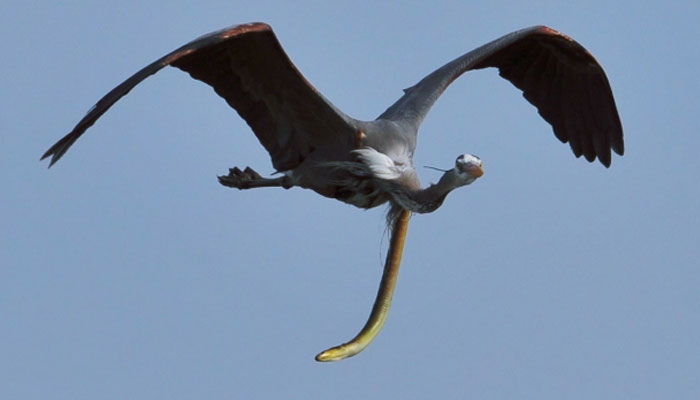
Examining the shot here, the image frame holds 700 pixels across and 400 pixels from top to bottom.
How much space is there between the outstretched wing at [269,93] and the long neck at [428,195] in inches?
27.2

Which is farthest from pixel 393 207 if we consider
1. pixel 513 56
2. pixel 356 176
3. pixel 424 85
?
pixel 513 56

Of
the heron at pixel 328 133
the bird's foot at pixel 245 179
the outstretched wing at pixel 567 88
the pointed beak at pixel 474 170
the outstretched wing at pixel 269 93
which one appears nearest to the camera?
the pointed beak at pixel 474 170

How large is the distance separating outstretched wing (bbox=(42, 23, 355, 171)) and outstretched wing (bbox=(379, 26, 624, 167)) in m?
3.05

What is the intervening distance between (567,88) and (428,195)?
4.01 meters

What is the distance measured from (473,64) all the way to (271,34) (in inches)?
126

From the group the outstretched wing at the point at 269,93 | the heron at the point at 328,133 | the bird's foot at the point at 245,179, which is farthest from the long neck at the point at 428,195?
the bird's foot at the point at 245,179

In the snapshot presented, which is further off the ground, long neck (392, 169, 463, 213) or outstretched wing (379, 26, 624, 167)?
outstretched wing (379, 26, 624, 167)

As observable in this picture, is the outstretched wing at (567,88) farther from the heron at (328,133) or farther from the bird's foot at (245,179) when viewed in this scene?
the bird's foot at (245,179)

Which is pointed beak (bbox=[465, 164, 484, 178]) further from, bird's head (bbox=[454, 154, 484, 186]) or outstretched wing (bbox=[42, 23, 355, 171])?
outstretched wing (bbox=[42, 23, 355, 171])

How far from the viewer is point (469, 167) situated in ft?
53.1

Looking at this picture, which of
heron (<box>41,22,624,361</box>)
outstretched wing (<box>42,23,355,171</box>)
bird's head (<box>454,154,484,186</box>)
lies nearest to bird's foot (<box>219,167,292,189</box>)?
heron (<box>41,22,624,361</box>)

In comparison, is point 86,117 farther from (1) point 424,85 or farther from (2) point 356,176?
(1) point 424,85

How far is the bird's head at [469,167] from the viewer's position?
16.2m

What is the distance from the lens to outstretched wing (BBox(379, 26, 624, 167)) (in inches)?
793
